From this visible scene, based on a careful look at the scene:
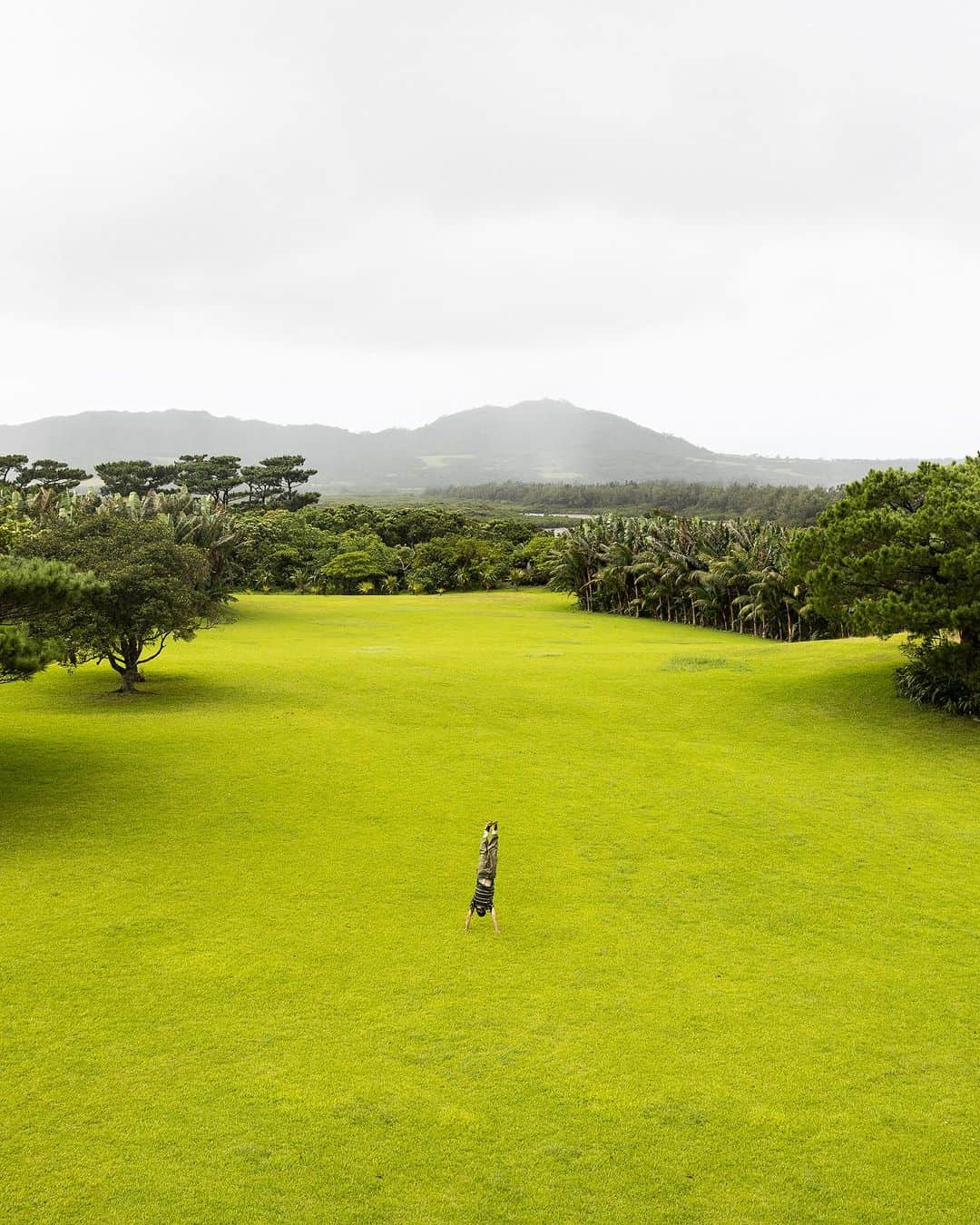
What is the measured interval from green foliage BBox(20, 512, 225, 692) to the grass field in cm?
224

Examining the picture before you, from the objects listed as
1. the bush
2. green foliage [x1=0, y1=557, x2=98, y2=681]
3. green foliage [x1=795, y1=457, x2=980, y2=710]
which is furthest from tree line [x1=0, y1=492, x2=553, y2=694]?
the bush

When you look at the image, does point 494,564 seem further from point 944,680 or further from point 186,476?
point 186,476

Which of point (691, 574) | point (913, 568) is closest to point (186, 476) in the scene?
point (691, 574)

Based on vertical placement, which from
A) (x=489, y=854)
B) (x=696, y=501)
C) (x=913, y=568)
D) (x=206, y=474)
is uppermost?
(x=696, y=501)

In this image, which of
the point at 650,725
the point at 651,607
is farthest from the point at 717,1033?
the point at 651,607

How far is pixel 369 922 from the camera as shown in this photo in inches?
499

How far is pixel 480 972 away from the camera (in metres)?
11.4

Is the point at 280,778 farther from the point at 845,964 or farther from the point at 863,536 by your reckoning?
the point at 863,536

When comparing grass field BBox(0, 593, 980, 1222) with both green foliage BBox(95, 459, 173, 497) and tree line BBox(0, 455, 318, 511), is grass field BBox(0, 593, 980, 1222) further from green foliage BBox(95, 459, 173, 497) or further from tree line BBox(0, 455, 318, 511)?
green foliage BBox(95, 459, 173, 497)

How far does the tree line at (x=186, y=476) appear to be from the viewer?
9588 cm

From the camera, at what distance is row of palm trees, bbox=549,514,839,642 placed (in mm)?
44531

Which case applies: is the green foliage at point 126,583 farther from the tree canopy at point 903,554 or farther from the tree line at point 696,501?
the tree line at point 696,501

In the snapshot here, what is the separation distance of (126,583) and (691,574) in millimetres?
31681

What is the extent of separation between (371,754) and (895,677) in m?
16.5
